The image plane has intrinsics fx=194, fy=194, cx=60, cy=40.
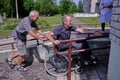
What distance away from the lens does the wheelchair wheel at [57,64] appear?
15.5 ft

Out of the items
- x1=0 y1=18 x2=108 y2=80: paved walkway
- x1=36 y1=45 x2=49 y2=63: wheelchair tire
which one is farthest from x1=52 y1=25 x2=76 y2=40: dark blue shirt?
x1=36 y1=45 x2=49 y2=63: wheelchair tire

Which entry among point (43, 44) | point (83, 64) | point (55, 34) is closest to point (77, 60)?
point (83, 64)

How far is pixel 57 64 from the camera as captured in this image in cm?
484

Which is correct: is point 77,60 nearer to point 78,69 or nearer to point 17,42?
point 78,69

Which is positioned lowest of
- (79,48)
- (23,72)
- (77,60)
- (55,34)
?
(23,72)

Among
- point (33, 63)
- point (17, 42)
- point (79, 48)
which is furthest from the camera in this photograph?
point (33, 63)

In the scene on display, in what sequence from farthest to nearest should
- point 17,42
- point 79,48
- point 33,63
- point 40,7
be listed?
1. point 40,7
2. point 33,63
3. point 17,42
4. point 79,48

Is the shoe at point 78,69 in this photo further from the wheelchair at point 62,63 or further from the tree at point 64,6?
the tree at point 64,6

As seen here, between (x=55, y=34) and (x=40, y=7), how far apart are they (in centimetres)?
5203

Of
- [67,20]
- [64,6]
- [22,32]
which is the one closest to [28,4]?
[64,6]

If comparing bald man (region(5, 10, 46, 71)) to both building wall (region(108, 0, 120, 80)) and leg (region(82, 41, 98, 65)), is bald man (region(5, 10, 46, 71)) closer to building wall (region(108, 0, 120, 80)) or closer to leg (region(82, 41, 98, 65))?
leg (region(82, 41, 98, 65))

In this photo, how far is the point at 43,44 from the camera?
576 centimetres

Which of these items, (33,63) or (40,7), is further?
(40,7)

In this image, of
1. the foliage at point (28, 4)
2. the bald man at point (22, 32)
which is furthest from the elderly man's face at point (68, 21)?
the foliage at point (28, 4)
